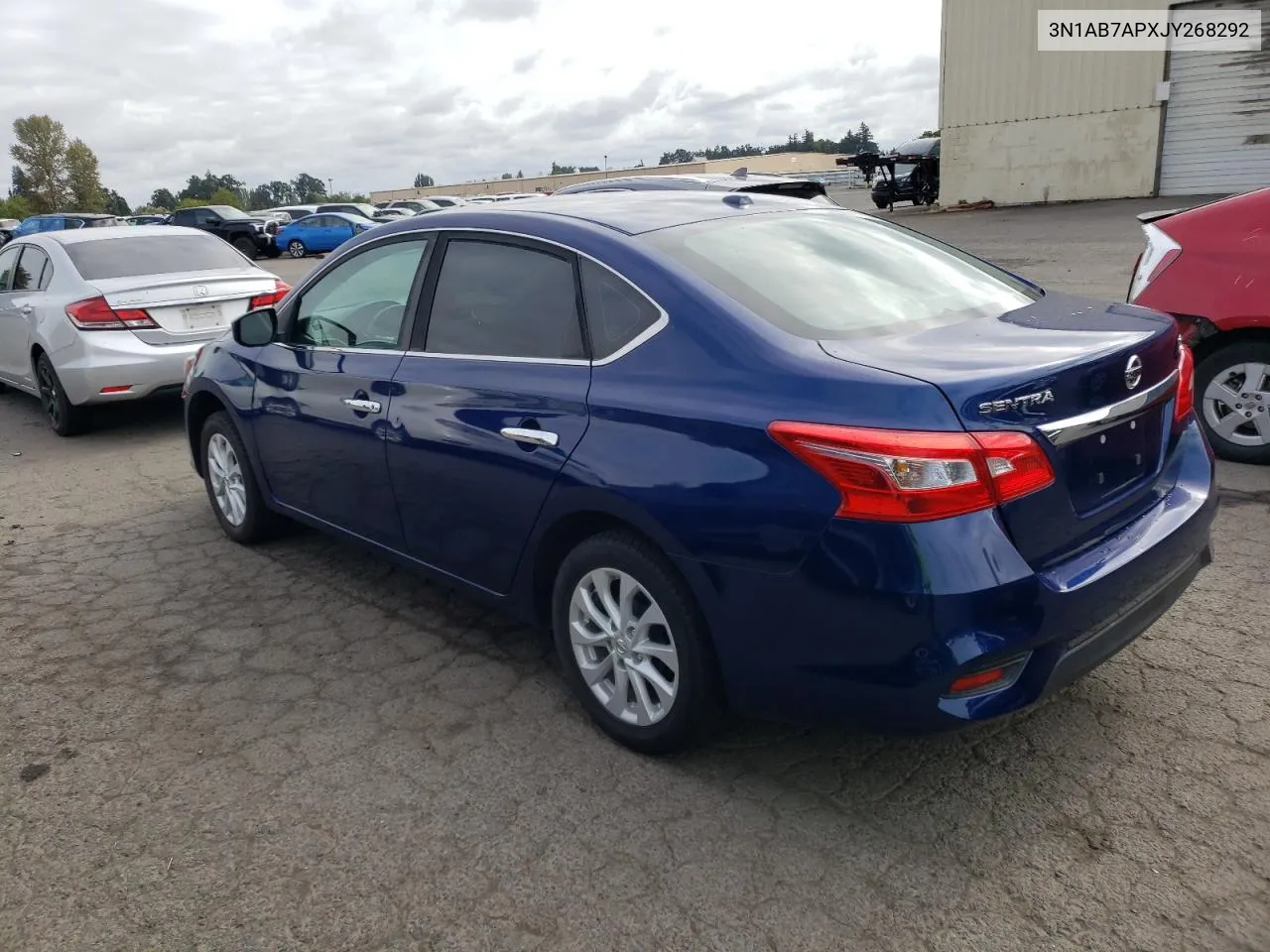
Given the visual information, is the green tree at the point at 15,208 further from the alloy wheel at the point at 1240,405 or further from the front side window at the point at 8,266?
the alloy wheel at the point at 1240,405

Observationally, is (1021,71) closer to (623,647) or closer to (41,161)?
(623,647)

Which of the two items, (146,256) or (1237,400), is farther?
(146,256)

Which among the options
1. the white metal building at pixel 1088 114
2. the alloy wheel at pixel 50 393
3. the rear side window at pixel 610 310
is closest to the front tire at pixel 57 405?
the alloy wheel at pixel 50 393

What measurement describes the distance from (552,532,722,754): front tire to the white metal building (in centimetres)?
2122

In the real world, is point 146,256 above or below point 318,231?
above

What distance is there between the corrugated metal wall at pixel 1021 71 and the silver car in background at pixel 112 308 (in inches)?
784

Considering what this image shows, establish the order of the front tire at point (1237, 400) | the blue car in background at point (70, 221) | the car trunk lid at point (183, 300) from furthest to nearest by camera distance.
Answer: the blue car in background at point (70, 221) < the car trunk lid at point (183, 300) < the front tire at point (1237, 400)

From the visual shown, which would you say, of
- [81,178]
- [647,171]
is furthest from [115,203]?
[647,171]

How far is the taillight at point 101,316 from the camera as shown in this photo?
741 centimetres

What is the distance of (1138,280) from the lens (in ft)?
18.5

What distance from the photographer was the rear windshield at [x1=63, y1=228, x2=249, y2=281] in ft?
25.8

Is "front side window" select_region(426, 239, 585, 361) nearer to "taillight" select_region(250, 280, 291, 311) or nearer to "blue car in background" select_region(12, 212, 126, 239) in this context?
"taillight" select_region(250, 280, 291, 311)

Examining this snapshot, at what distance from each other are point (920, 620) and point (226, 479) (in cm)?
399

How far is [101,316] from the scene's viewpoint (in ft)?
24.3
